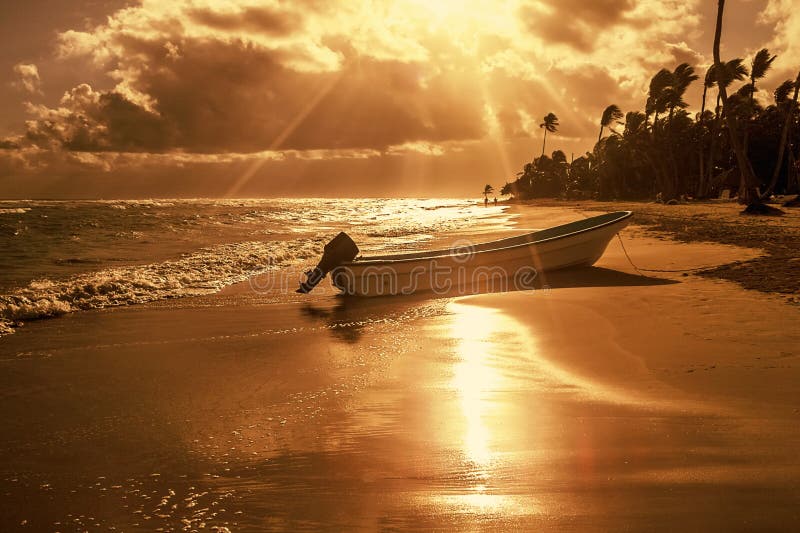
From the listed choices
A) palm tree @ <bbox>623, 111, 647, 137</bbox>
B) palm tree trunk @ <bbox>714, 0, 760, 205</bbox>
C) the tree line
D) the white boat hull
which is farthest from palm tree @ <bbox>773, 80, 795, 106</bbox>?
the white boat hull

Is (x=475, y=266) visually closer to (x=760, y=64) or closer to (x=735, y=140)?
(x=735, y=140)

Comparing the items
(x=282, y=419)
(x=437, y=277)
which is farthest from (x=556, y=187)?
(x=282, y=419)

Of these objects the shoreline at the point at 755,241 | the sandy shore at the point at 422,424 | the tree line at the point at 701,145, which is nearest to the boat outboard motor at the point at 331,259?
the sandy shore at the point at 422,424

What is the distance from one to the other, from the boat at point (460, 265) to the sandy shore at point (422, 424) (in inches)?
138

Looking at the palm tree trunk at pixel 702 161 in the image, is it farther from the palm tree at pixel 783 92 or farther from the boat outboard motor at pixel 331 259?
the boat outboard motor at pixel 331 259

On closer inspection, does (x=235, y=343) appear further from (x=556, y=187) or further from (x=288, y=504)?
(x=556, y=187)

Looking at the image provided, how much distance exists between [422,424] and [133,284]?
12024 mm

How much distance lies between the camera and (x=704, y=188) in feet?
181

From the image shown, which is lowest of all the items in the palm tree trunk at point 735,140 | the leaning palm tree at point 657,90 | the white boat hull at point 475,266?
the white boat hull at point 475,266

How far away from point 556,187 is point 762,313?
109 meters

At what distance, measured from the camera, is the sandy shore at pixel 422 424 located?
11.3 feet

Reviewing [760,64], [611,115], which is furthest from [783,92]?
[611,115]

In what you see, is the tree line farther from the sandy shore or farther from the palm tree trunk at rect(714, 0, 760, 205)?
the sandy shore

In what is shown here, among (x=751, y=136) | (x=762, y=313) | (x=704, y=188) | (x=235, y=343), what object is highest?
(x=751, y=136)
